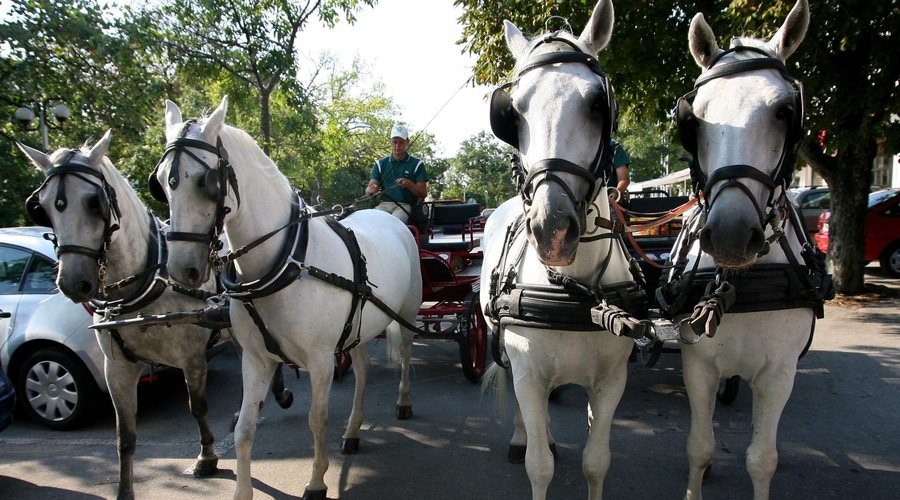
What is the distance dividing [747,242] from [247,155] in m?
2.49

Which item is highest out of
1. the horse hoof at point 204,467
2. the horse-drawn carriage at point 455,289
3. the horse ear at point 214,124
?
the horse ear at point 214,124

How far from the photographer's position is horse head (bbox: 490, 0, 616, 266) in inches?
69.9

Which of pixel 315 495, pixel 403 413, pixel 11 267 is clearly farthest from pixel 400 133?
pixel 11 267

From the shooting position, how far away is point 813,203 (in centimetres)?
1473

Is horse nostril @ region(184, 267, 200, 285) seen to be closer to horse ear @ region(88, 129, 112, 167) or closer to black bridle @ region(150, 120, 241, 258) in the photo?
black bridle @ region(150, 120, 241, 258)

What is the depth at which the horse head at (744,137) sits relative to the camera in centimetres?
193

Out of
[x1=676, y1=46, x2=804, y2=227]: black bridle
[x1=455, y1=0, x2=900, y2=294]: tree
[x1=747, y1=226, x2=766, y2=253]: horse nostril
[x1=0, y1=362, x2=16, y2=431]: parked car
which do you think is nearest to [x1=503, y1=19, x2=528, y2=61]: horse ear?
[x1=676, y1=46, x2=804, y2=227]: black bridle

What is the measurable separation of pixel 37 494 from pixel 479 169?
161 feet

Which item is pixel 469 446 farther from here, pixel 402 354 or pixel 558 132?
pixel 558 132

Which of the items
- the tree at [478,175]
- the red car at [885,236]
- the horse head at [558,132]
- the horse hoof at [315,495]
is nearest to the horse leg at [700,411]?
the horse head at [558,132]

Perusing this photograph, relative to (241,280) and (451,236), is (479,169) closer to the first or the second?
(451,236)

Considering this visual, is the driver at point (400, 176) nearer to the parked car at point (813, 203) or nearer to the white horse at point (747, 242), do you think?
the white horse at point (747, 242)

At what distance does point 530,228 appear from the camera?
1.82 m

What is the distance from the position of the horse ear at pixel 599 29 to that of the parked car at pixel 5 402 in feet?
15.2
